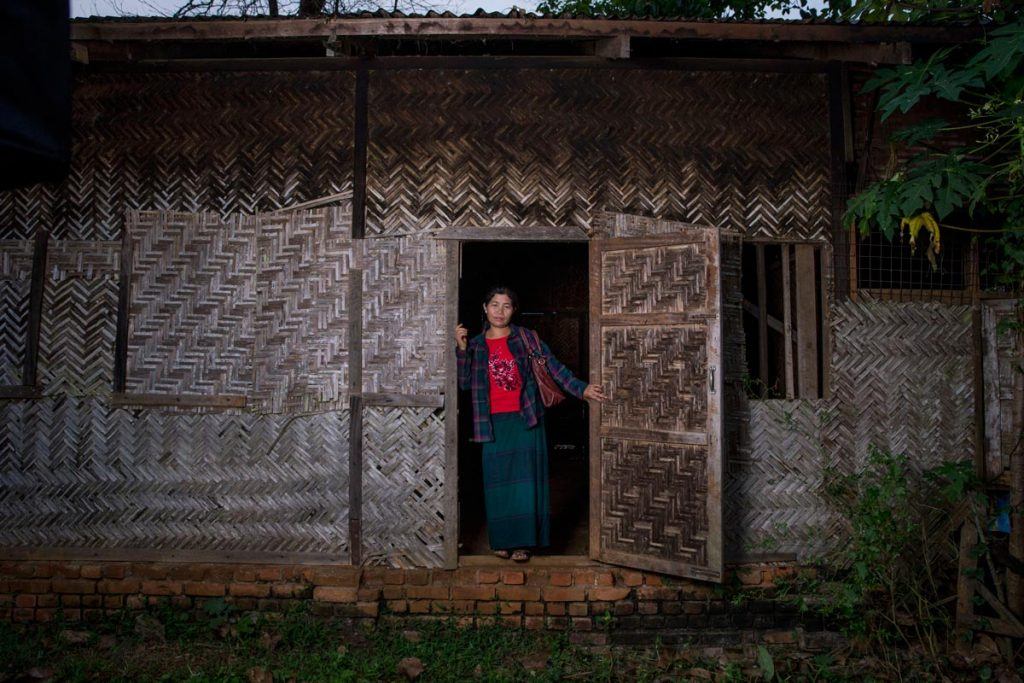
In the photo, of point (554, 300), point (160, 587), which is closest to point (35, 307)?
point (160, 587)

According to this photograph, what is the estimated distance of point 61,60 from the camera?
73.3 inches

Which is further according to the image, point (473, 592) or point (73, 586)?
point (73, 586)

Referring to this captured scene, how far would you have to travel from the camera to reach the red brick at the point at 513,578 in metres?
4.96

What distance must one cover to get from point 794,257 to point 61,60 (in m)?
4.74

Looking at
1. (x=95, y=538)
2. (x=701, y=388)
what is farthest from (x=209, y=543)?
(x=701, y=388)

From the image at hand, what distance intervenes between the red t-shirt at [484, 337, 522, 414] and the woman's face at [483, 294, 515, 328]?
0.23 metres

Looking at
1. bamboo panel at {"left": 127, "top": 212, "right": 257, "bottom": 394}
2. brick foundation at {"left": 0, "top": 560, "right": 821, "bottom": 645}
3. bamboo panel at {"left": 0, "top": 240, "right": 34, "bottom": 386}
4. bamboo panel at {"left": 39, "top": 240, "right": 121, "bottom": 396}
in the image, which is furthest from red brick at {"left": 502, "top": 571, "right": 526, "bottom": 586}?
bamboo panel at {"left": 0, "top": 240, "right": 34, "bottom": 386}

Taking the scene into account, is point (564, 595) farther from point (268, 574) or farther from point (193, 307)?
point (193, 307)

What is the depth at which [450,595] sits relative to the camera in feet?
16.3

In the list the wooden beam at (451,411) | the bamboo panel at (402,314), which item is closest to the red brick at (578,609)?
the wooden beam at (451,411)

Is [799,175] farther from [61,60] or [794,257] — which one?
[61,60]

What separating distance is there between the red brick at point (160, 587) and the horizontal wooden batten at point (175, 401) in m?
1.23

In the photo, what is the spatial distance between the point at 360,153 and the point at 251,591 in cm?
316

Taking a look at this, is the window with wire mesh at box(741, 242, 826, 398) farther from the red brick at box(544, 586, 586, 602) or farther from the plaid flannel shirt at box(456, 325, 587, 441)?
the red brick at box(544, 586, 586, 602)
